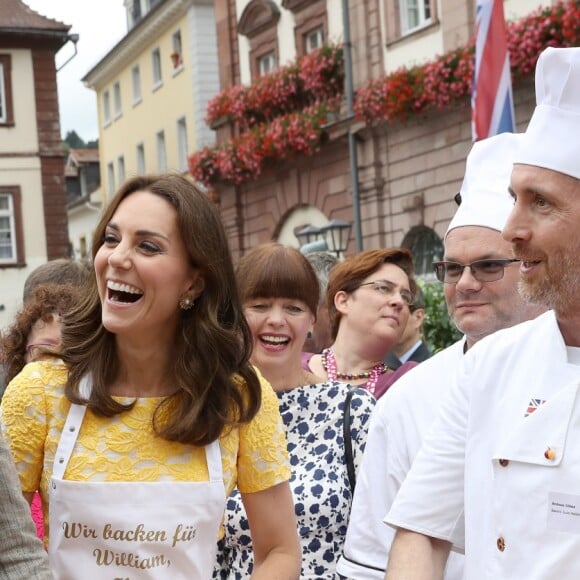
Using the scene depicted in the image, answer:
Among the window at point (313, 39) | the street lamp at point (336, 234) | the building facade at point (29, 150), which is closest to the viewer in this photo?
the street lamp at point (336, 234)

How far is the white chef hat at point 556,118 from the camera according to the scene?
8.31ft

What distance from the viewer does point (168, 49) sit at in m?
37.8

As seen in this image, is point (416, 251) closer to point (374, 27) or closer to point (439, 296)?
point (374, 27)

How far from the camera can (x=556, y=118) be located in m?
2.65

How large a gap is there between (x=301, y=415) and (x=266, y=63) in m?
23.8

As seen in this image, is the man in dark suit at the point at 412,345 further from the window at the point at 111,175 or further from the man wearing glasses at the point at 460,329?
the window at the point at 111,175

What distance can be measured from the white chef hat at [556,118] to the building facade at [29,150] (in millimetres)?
31682

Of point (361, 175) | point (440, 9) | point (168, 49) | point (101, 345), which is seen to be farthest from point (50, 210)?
point (101, 345)

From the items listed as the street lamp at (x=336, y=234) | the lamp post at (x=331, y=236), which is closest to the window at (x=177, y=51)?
the lamp post at (x=331, y=236)

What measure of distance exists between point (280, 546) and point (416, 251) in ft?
63.1

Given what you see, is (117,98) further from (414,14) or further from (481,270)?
(481,270)

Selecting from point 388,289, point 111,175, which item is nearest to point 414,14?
point 388,289

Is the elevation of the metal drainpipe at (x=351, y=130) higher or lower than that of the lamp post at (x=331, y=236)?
higher

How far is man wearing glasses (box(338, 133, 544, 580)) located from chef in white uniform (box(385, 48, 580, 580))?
705mm
